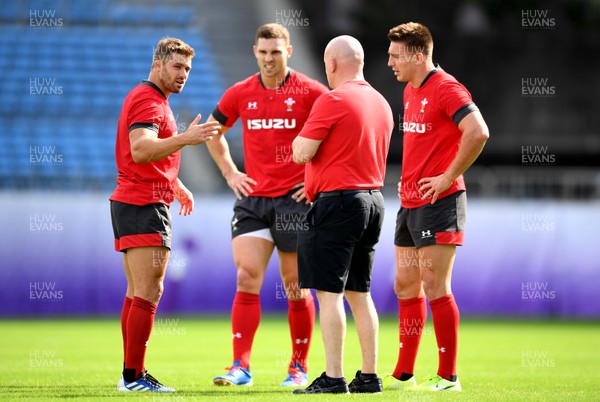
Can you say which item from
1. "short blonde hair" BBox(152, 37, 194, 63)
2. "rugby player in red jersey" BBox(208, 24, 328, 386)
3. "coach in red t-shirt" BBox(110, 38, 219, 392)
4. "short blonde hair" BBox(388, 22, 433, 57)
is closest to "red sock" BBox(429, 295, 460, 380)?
"rugby player in red jersey" BBox(208, 24, 328, 386)

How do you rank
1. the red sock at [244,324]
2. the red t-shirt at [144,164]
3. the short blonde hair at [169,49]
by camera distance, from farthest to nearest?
1. the red sock at [244,324]
2. the short blonde hair at [169,49]
3. the red t-shirt at [144,164]

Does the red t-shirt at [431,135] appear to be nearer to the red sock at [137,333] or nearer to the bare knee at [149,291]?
the bare knee at [149,291]

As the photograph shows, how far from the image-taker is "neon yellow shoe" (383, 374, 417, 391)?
761 cm

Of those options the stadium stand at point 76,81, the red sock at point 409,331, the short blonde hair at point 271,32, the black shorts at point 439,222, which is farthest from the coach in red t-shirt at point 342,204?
the stadium stand at point 76,81

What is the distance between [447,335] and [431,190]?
1052 mm

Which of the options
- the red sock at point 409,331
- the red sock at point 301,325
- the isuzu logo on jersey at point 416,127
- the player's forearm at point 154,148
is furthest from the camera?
the red sock at point 301,325

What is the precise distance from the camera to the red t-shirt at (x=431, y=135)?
7.43 metres

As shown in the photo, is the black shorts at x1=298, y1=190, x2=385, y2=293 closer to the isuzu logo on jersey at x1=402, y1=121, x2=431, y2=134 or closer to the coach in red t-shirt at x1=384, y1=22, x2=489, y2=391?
the coach in red t-shirt at x1=384, y1=22, x2=489, y2=391

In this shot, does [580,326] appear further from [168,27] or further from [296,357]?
[168,27]

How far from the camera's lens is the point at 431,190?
7.33 m

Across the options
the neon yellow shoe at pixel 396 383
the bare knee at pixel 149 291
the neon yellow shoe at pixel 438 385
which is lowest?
the neon yellow shoe at pixel 396 383

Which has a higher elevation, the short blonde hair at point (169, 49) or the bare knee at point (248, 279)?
the short blonde hair at point (169, 49)

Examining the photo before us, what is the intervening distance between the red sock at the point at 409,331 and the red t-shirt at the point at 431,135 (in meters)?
0.76

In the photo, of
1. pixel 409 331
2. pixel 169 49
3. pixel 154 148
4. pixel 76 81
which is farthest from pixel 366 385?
pixel 76 81
